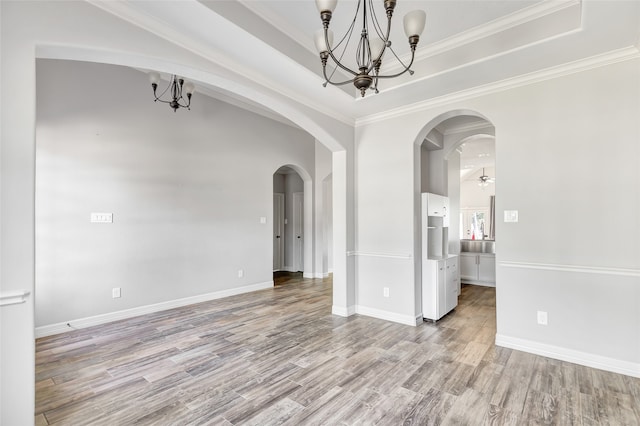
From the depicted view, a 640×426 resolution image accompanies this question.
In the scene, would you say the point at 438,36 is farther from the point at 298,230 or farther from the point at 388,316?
the point at 298,230

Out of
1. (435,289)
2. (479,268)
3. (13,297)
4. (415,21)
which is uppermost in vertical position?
(415,21)

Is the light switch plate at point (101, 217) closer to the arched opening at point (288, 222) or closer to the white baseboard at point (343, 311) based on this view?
the white baseboard at point (343, 311)

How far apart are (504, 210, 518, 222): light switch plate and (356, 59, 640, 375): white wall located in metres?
0.05

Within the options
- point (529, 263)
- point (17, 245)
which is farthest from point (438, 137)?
point (17, 245)

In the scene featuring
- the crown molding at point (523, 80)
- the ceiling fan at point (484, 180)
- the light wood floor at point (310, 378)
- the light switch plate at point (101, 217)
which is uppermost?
the crown molding at point (523, 80)

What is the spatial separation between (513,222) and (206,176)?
4.46 m

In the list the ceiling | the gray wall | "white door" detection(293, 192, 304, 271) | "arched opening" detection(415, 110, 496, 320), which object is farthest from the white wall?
"white door" detection(293, 192, 304, 271)

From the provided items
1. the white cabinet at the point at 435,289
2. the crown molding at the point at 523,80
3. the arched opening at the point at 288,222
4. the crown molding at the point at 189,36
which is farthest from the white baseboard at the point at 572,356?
the arched opening at the point at 288,222

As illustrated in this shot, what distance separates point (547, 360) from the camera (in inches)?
114

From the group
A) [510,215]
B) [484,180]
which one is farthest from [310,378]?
[484,180]

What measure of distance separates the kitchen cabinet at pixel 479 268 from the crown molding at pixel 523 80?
3.81 m

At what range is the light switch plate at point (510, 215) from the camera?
3.20 metres

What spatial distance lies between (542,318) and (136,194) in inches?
203

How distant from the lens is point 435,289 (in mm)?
3982
